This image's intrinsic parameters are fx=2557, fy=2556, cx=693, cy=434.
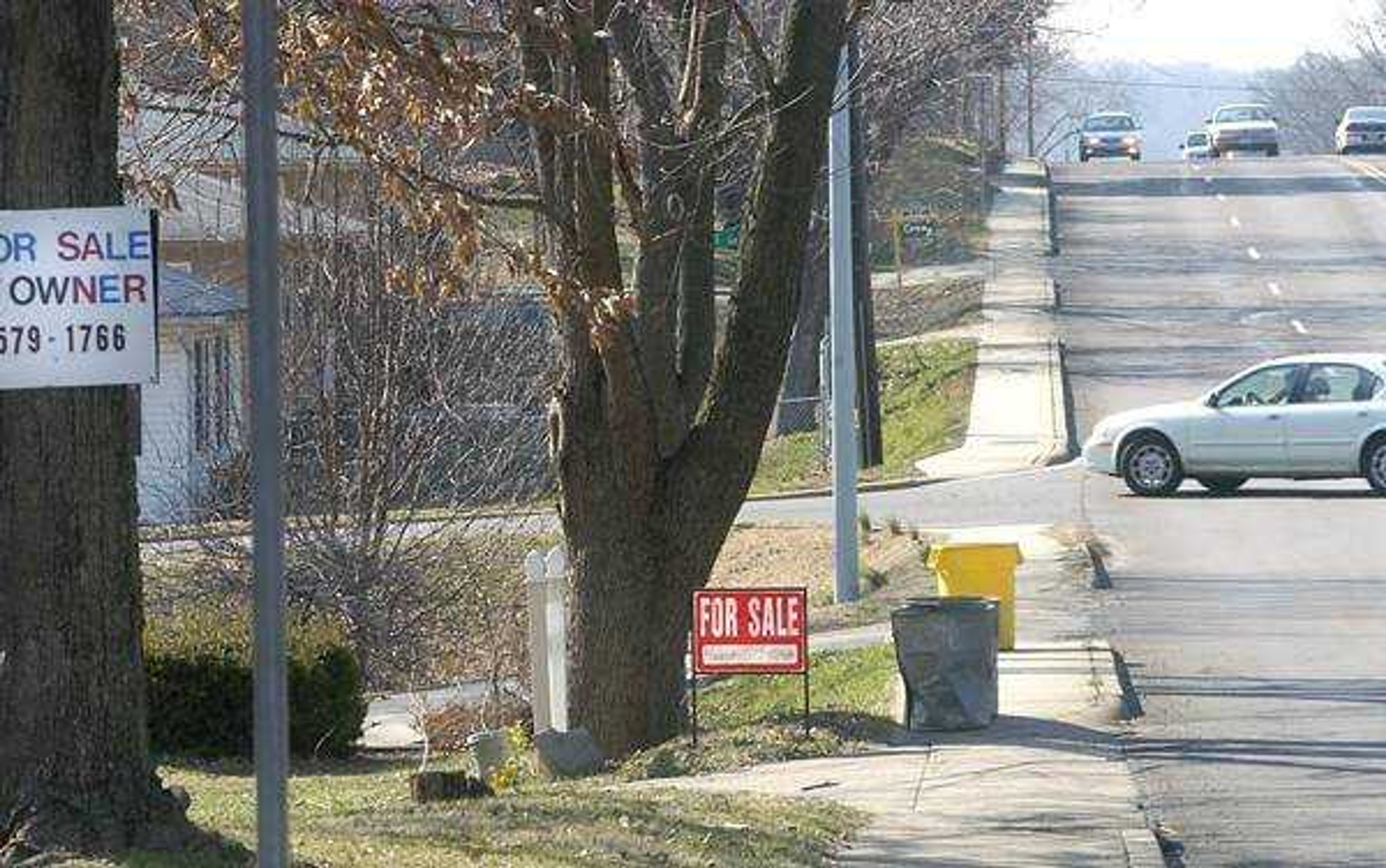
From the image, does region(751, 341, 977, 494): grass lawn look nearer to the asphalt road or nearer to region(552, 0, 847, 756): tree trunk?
the asphalt road

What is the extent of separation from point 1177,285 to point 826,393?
16.7 meters

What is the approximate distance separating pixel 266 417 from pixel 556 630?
12375mm

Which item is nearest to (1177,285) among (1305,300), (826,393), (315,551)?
(1305,300)

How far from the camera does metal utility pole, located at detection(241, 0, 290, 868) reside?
20.2ft

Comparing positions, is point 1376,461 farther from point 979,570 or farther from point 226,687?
point 226,687

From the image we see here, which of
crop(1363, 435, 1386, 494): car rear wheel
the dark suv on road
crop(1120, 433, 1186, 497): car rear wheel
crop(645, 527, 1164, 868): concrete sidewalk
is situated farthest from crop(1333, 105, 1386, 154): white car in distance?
crop(645, 527, 1164, 868): concrete sidewalk

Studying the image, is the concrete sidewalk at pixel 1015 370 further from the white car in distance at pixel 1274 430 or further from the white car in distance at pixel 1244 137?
the white car in distance at pixel 1244 137

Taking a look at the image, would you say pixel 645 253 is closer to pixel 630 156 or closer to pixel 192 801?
pixel 630 156

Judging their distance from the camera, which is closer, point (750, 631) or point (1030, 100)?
point (750, 631)

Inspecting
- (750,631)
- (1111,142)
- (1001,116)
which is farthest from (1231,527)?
(1111,142)

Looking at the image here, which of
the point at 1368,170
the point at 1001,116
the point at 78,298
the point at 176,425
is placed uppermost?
the point at 1001,116

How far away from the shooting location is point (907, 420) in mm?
43031

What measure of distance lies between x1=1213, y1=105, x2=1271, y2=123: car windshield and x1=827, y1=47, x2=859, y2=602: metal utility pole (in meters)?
61.6

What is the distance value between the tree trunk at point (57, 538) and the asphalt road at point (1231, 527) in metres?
5.34
